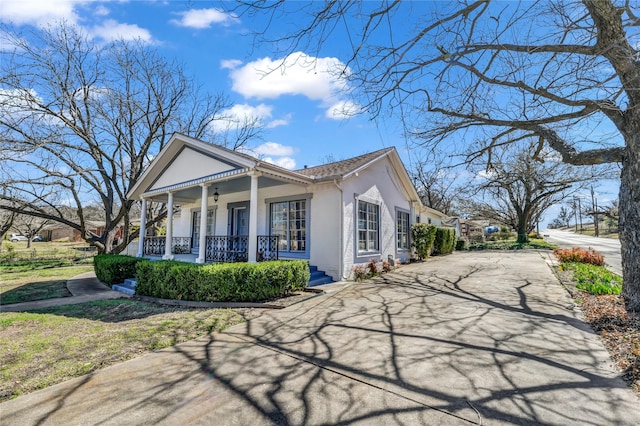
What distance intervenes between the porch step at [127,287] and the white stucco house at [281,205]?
1.37 metres

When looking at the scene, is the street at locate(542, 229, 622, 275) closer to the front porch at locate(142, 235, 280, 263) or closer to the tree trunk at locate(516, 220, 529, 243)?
the tree trunk at locate(516, 220, 529, 243)

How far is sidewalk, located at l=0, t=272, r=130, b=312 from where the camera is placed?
7394 mm

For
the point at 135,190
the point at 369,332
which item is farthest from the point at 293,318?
the point at 135,190

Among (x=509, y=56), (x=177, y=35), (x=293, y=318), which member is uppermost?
(x=177, y=35)

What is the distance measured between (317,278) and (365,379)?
20.5 ft

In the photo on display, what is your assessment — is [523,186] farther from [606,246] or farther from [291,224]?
[291,224]

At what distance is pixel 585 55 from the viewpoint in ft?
17.5

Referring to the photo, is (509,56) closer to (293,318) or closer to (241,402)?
(293,318)

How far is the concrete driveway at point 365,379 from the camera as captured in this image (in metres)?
2.71

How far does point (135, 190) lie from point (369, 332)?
1306cm

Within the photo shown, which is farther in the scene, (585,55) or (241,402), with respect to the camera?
(585,55)

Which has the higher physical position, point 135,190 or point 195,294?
point 135,190

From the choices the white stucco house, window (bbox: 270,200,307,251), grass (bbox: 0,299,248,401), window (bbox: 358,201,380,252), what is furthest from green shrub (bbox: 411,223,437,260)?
grass (bbox: 0,299,248,401)

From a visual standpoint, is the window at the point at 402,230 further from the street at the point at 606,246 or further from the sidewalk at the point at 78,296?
the sidewalk at the point at 78,296
